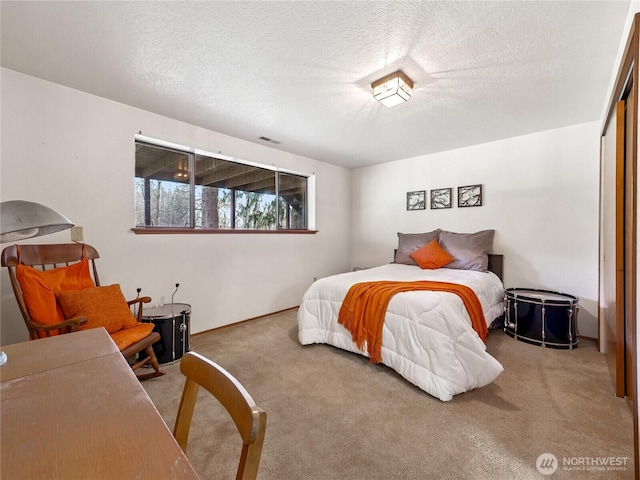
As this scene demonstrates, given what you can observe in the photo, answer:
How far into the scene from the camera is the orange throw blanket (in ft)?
7.61

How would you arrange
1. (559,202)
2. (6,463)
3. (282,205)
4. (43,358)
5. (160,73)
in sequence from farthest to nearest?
(282,205) → (559,202) → (160,73) → (43,358) → (6,463)

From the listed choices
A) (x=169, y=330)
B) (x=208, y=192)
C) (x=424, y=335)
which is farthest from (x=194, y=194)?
(x=424, y=335)

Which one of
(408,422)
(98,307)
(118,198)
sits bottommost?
(408,422)

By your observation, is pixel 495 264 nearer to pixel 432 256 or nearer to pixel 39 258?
pixel 432 256

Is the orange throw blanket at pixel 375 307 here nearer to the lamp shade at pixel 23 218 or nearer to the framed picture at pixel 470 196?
the framed picture at pixel 470 196

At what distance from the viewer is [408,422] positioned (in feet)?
5.58

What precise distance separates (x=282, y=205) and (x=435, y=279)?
2.47 meters

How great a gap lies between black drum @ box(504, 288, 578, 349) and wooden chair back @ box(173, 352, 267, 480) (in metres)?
3.24

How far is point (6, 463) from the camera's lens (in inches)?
22.2

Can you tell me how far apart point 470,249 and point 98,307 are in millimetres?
3928

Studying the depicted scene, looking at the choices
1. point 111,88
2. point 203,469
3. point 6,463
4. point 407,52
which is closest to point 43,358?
point 6,463

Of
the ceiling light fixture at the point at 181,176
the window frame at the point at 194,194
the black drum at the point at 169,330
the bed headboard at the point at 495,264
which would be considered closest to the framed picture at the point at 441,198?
the bed headboard at the point at 495,264

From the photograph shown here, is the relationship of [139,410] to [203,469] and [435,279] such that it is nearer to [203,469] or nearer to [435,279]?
[203,469]

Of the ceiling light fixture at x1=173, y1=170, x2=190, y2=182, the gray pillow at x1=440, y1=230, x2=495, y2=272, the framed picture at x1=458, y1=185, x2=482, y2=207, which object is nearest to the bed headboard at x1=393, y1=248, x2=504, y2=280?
the gray pillow at x1=440, y1=230, x2=495, y2=272
